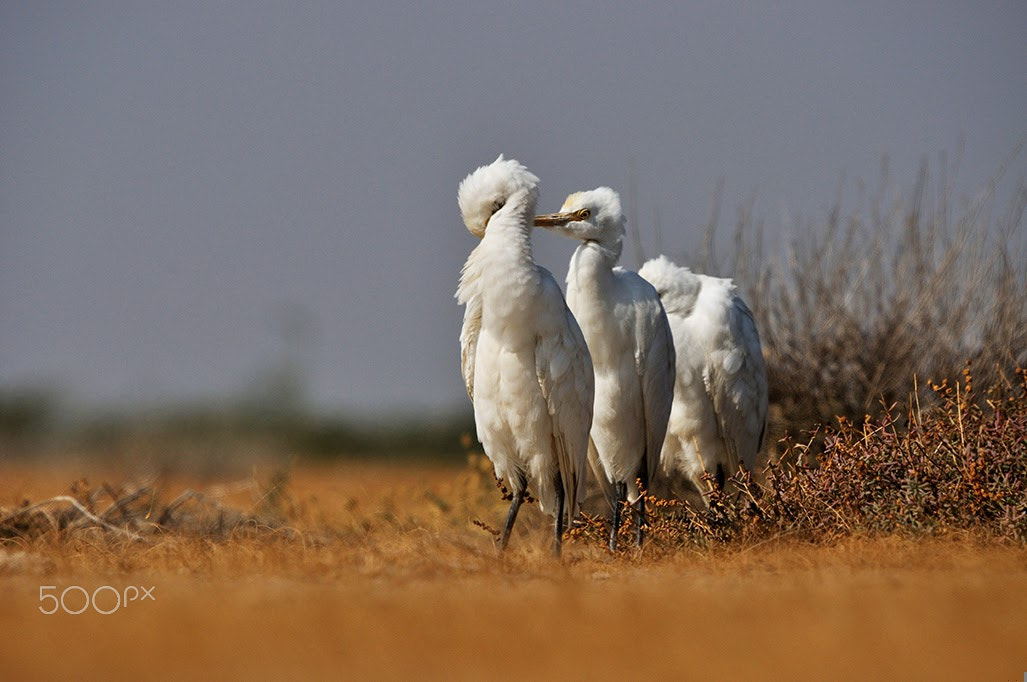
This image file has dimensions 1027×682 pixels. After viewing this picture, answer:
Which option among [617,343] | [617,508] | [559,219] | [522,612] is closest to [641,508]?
[617,508]

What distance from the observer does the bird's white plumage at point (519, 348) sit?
5.89 m

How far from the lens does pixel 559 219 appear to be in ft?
23.9

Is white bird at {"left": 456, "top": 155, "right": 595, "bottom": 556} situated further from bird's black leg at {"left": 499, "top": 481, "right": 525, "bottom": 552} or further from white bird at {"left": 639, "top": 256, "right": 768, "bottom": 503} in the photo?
white bird at {"left": 639, "top": 256, "right": 768, "bottom": 503}

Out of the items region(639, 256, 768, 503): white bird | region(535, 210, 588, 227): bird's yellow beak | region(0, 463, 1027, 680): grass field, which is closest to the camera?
region(0, 463, 1027, 680): grass field

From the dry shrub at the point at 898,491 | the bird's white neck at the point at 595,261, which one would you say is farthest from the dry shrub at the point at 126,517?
the dry shrub at the point at 898,491

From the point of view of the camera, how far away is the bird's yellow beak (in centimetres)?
729

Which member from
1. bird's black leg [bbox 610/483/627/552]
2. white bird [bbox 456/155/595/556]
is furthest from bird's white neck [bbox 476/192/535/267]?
bird's black leg [bbox 610/483/627/552]

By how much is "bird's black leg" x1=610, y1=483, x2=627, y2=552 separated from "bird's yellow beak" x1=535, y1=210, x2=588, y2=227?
1.78m

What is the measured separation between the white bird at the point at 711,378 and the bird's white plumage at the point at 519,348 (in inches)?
78.2

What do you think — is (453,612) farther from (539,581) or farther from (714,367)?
(714,367)

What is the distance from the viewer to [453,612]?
146 inches

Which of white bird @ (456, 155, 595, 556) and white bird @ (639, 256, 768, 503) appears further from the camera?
white bird @ (639, 256, 768, 503)

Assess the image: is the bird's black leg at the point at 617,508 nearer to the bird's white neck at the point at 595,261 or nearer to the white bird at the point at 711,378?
the white bird at the point at 711,378

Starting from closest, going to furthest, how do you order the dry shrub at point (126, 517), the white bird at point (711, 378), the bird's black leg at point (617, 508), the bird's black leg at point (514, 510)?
the bird's black leg at point (514, 510) → the dry shrub at point (126, 517) → the bird's black leg at point (617, 508) → the white bird at point (711, 378)
